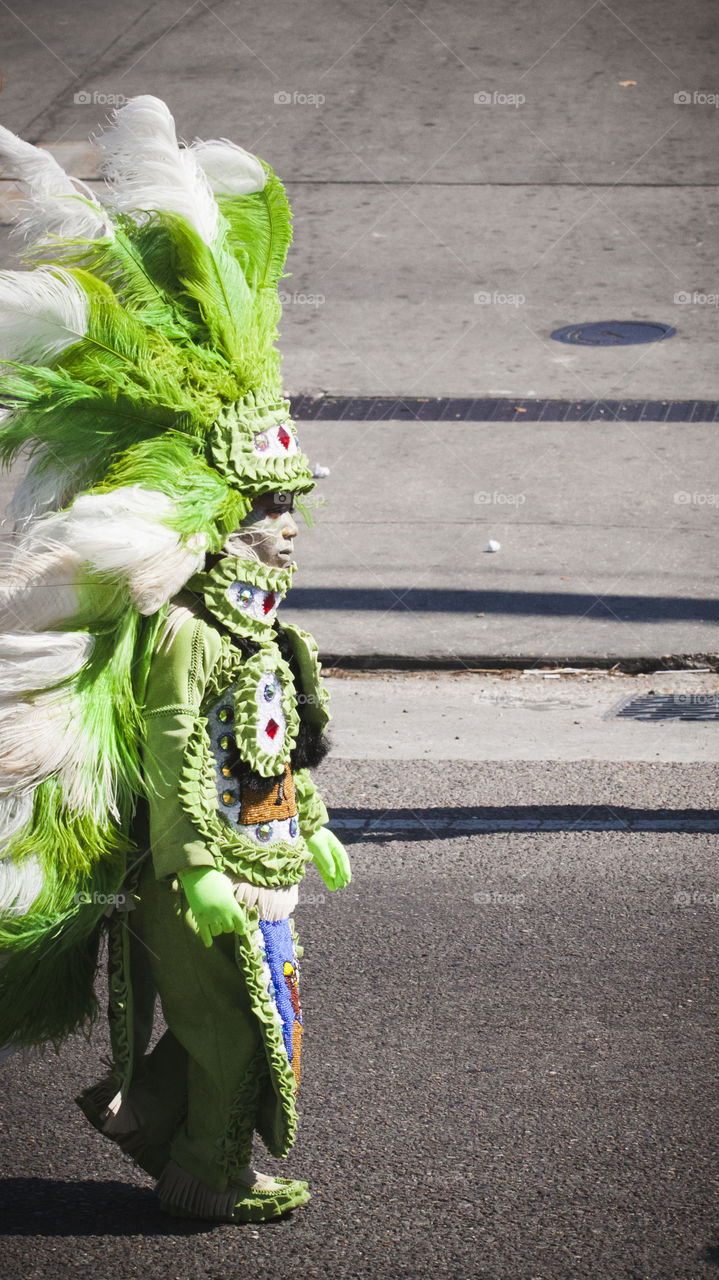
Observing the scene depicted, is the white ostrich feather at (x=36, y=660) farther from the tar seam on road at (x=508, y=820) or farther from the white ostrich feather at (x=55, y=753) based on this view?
the tar seam on road at (x=508, y=820)

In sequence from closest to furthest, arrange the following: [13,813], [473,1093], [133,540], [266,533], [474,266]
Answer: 1. [133,540]
2. [13,813]
3. [266,533]
4. [473,1093]
5. [474,266]

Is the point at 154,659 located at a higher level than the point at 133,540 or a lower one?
lower

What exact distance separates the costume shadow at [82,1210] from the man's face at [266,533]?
163 centimetres

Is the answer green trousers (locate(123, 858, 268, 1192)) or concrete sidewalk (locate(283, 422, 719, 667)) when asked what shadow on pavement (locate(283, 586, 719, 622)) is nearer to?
concrete sidewalk (locate(283, 422, 719, 667))

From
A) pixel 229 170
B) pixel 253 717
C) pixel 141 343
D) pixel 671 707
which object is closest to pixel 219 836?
pixel 253 717

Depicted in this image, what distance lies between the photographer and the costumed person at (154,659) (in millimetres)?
2832

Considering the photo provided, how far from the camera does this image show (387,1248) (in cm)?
314

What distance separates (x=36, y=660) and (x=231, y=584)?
1.55 feet

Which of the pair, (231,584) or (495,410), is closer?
(231,584)

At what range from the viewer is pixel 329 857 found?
3.40m

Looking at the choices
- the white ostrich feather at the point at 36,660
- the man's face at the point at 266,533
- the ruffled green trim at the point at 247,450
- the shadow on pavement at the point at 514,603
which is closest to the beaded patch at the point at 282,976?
the white ostrich feather at the point at 36,660

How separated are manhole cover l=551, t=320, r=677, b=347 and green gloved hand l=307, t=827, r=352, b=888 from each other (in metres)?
8.34

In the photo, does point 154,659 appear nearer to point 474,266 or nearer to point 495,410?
point 495,410

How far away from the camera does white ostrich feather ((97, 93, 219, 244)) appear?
9.77ft
